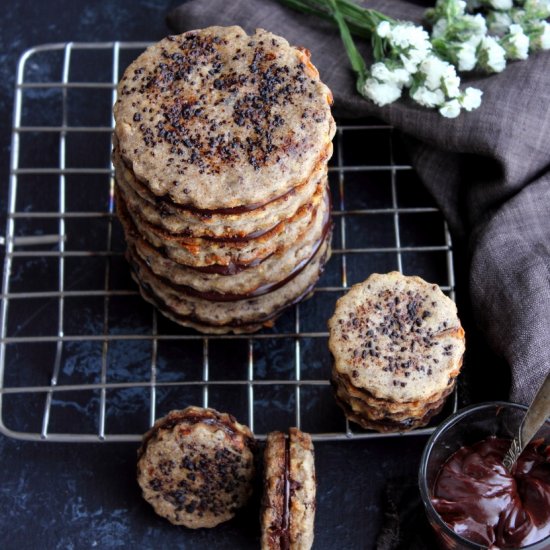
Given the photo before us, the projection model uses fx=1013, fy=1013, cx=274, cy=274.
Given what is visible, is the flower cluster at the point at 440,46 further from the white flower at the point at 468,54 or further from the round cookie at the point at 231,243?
the round cookie at the point at 231,243

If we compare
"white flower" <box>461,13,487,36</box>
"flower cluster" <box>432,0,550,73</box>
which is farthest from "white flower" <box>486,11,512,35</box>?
"white flower" <box>461,13,487,36</box>

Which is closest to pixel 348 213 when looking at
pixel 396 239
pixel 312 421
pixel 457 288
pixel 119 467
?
pixel 396 239

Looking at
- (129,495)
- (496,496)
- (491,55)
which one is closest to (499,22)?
(491,55)

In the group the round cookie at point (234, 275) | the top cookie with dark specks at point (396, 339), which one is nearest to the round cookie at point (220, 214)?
the round cookie at point (234, 275)

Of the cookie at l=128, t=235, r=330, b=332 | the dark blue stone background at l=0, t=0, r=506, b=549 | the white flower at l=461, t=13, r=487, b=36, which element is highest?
the white flower at l=461, t=13, r=487, b=36

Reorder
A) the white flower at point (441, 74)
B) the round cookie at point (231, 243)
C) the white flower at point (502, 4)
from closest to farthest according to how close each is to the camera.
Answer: the round cookie at point (231, 243)
the white flower at point (441, 74)
the white flower at point (502, 4)

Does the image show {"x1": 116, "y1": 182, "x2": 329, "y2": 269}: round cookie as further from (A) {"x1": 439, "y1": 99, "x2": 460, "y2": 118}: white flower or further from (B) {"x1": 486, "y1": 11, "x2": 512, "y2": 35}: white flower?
(B) {"x1": 486, "y1": 11, "x2": 512, "y2": 35}: white flower
